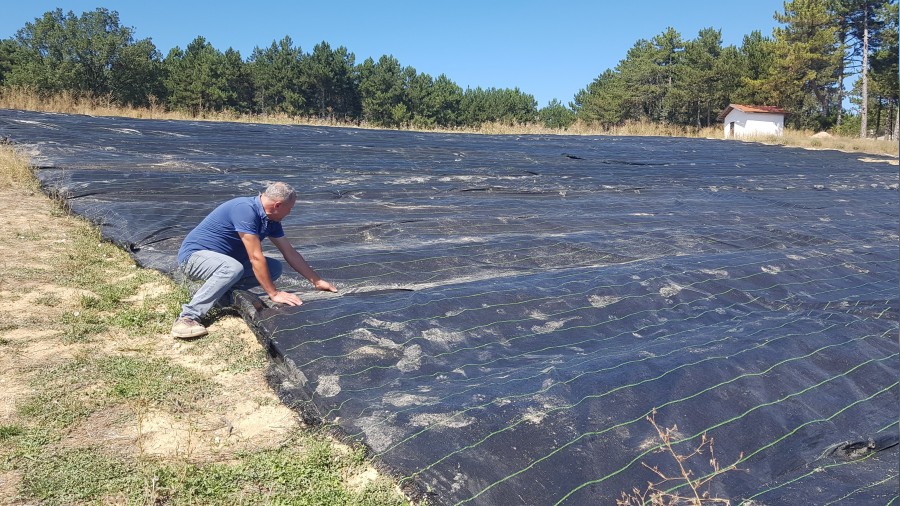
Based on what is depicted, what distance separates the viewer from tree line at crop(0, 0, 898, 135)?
88.0 ft

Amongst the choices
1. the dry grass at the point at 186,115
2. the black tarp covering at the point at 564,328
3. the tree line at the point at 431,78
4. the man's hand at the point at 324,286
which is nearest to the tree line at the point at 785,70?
the tree line at the point at 431,78

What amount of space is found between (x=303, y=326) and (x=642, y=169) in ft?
31.3

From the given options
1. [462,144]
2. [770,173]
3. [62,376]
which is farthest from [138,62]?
[62,376]

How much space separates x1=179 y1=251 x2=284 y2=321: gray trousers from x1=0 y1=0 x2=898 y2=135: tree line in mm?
21070

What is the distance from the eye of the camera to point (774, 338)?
125 inches

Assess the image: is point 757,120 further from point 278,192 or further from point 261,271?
point 261,271

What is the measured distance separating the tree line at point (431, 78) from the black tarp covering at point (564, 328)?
1784 cm

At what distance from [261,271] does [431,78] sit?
3868 centimetres

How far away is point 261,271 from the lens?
3398 millimetres

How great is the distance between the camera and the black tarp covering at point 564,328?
2264 mm

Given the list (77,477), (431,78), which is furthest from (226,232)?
(431,78)

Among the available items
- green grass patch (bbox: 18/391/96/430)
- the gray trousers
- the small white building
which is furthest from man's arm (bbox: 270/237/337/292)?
the small white building

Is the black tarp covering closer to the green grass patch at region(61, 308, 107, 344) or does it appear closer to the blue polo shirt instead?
the blue polo shirt

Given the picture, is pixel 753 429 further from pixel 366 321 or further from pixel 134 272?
pixel 134 272
